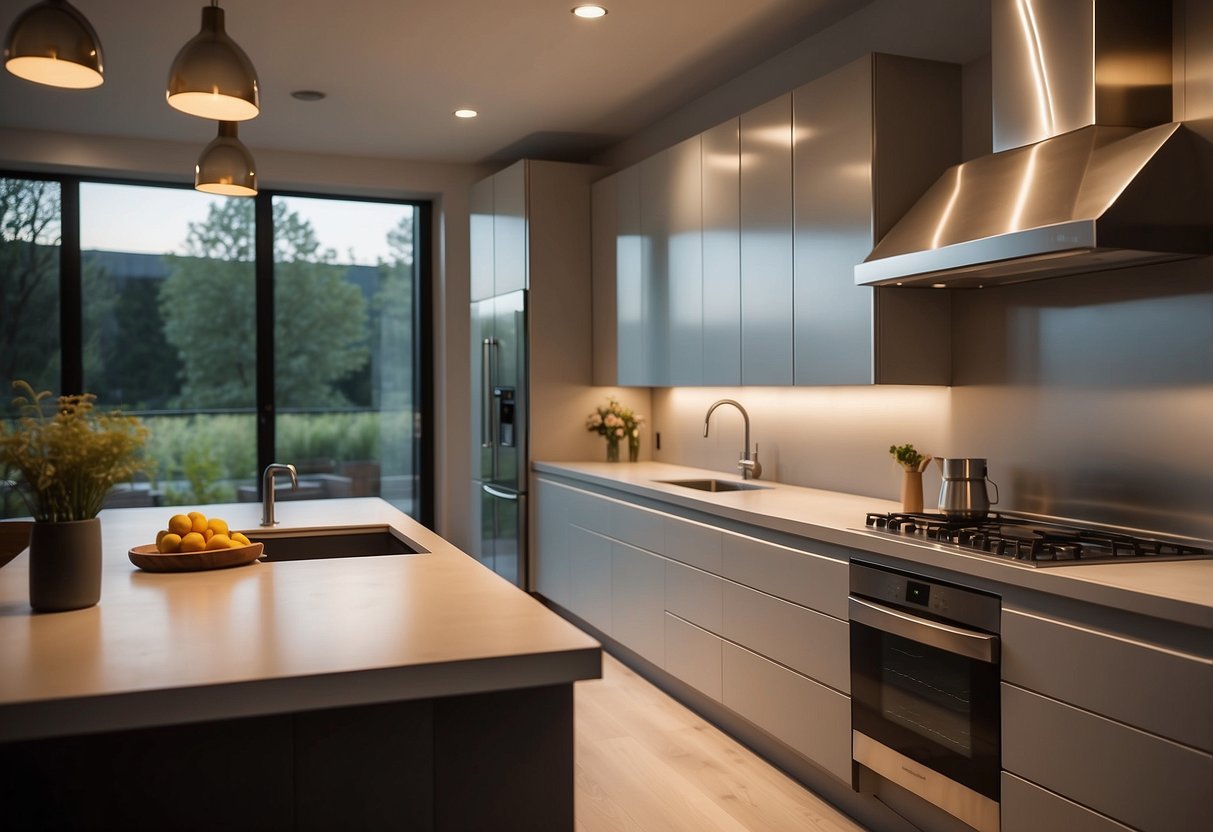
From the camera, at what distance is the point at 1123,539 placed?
2.45 m

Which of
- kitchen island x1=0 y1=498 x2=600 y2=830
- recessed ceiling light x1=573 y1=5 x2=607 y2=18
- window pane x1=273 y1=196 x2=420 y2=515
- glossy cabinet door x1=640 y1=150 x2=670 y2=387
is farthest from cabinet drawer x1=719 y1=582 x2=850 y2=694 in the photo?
window pane x1=273 y1=196 x2=420 y2=515

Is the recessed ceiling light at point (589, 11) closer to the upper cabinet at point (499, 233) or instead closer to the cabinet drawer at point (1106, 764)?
the upper cabinet at point (499, 233)

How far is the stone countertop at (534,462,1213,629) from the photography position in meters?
1.88

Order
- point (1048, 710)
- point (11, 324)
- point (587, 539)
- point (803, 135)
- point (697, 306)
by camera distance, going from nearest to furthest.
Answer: point (1048, 710) → point (803, 135) → point (697, 306) → point (587, 539) → point (11, 324)

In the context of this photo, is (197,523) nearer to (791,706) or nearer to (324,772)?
(324,772)

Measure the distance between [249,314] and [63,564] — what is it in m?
4.49

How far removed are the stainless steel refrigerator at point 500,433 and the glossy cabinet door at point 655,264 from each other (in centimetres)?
87

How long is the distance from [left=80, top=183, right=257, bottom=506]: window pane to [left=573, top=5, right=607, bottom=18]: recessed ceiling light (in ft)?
10.4

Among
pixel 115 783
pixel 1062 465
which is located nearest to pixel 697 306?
pixel 1062 465

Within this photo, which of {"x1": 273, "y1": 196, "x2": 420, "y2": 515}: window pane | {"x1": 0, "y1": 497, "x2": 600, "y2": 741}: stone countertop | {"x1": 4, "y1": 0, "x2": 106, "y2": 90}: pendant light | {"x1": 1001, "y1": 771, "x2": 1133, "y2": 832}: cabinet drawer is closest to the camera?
{"x1": 0, "y1": 497, "x2": 600, "y2": 741}: stone countertop

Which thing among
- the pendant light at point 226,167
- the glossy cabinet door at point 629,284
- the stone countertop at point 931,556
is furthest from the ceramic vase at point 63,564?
the glossy cabinet door at point 629,284

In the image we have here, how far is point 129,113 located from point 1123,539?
4.98 meters

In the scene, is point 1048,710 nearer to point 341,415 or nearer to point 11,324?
point 341,415

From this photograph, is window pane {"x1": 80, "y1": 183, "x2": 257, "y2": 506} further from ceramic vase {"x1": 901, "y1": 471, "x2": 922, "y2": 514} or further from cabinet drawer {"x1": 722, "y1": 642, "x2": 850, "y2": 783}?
ceramic vase {"x1": 901, "y1": 471, "x2": 922, "y2": 514}
